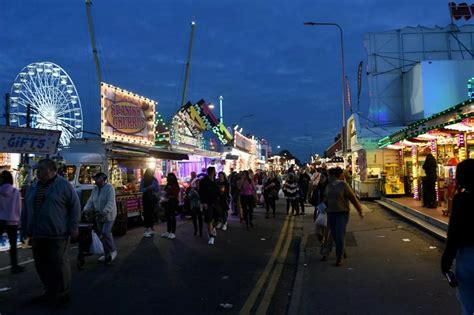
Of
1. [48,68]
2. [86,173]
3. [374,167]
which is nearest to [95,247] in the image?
[86,173]

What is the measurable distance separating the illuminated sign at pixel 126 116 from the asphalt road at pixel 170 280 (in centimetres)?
716

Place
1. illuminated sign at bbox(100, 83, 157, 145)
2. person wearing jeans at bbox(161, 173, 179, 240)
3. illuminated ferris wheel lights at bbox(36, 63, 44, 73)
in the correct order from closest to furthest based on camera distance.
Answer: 1. person wearing jeans at bbox(161, 173, 179, 240)
2. illuminated sign at bbox(100, 83, 157, 145)
3. illuminated ferris wheel lights at bbox(36, 63, 44, 73)

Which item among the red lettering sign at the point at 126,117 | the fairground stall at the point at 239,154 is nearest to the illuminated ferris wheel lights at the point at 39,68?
the red lettering sign at the point at 126,117

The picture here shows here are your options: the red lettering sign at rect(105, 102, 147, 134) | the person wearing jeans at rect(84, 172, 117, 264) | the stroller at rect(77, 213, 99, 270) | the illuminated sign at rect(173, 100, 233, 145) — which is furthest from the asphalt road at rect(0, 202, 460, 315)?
the illuminated sign at rect(173, 100, 233, 145)

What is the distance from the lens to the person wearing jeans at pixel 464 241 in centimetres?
352

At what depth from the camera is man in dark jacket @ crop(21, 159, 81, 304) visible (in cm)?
609

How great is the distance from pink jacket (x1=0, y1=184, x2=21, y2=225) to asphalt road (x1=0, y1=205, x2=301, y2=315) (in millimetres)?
951

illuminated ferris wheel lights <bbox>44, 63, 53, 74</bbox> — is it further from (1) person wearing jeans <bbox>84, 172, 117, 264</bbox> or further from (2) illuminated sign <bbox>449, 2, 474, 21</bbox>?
(2) illuminated sign <bbox>449, 2, 474, 21</bbox>

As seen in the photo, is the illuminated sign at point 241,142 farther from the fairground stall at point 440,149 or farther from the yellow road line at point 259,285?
the yellow road line at point 259,285

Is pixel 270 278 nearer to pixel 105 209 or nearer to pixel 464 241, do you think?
pixel 105 209

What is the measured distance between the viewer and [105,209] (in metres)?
8.89

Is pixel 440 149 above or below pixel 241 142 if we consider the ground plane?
below

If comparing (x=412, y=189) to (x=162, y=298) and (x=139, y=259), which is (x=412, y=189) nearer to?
(x=139, y=259)

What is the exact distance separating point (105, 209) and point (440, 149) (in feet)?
42.2
